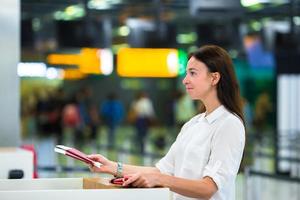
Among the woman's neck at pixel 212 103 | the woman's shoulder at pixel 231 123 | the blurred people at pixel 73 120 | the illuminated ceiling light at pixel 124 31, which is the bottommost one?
the blurred people at pixel 73 120

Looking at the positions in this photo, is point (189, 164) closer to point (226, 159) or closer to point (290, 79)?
point (226, 159)

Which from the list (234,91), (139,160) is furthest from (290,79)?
(234,91)

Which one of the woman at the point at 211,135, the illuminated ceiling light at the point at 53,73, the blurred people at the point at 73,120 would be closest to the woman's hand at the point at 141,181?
the woman at the point at 211,135

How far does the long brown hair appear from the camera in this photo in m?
4.07

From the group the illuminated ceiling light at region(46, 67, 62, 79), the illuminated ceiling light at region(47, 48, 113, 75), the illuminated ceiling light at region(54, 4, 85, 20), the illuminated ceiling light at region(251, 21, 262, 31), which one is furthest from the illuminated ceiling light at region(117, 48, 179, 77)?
the illuminated ceiling light at region(46, 67, 62, 79)

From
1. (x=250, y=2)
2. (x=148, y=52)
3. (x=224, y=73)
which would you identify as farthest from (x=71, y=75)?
(x=224, y=73)

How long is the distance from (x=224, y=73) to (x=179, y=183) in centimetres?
64

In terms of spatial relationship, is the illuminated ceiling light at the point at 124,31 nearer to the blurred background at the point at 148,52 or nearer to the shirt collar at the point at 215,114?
the blurred background at the point at 148,52

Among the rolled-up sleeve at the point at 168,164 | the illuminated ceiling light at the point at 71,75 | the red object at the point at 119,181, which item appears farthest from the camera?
the illuminated ceiling light at the point at 71,75

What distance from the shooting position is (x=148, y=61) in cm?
2177

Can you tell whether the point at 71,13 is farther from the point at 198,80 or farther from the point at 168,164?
the point at 198,80

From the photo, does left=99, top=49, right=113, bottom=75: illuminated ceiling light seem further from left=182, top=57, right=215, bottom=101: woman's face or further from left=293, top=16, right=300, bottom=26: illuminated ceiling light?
left=182, top=57, right=215, bottom=101: woman's face

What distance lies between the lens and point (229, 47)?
17984mm

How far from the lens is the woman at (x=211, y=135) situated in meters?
3.91
